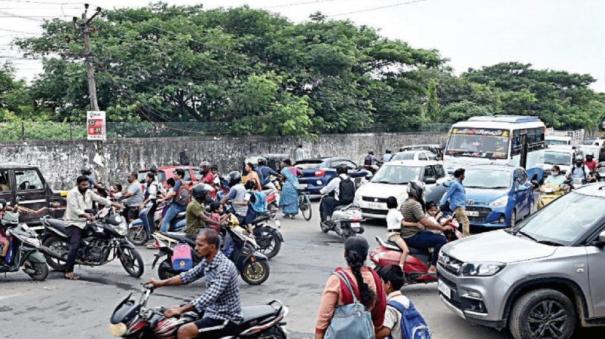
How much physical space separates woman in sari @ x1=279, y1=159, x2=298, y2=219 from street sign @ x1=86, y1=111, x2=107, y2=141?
7.30 meters

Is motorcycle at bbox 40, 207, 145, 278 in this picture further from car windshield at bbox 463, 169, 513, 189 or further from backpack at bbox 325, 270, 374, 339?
car windshield at bbox 463, 169, 513, 189

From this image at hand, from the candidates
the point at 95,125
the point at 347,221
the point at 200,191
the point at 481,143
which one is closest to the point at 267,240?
the point at 347,221

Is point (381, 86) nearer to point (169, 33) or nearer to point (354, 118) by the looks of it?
point (354, 118)

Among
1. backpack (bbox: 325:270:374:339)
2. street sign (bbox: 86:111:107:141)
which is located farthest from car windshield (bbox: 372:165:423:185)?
backpack (bbox: 325:270:374:339)

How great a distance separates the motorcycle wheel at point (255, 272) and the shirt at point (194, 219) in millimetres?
938

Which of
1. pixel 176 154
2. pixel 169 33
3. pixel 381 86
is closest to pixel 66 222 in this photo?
pixel 176 154

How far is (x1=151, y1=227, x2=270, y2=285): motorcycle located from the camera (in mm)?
9391

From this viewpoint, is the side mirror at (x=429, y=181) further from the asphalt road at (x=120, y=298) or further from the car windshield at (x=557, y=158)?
the car windshield at (x=557, y=158)

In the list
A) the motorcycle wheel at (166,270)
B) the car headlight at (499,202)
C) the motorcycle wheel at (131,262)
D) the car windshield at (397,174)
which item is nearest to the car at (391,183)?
the car windshield at (397,174)

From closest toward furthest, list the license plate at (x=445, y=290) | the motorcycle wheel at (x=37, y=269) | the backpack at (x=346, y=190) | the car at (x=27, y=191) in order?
1. the license plate at (x=445, y=290)
2. the motorcycle wheel at (x=37, y=269)
3. the car at (x=27, y=191)
4. the backpack at (x=346, y=190)

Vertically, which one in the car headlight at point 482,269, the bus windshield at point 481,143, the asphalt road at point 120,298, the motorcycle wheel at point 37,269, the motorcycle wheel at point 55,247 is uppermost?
the bus windshield at point 481,143

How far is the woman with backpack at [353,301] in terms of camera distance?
4.35 meters

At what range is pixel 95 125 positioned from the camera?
20.5m

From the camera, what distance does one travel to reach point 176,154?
25969 millimetres
